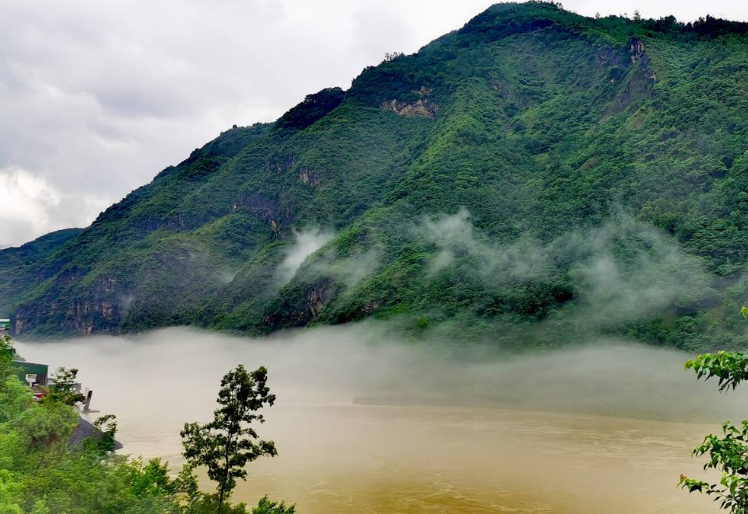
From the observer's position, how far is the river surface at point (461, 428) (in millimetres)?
48781

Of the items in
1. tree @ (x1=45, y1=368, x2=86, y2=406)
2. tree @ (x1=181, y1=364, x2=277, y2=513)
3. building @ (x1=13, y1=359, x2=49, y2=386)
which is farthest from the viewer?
building @ (x1=13, y1=359, x2=49, y2=386)

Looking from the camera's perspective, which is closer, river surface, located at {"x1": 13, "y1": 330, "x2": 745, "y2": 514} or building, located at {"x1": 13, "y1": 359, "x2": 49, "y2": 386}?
river surface, located at {"x1": 13, "y1": 330, "x2": 745, "y2": 514}

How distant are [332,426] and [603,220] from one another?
73.5m

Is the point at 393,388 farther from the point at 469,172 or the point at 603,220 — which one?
the point at 469,172

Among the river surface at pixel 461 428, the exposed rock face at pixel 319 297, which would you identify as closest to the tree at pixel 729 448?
the river surface at pixel 461 428

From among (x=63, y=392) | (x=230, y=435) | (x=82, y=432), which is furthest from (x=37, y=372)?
(x=230, y=435)

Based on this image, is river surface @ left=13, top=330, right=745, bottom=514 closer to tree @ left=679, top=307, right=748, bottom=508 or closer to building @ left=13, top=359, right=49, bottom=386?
building @ left=13, top=359, right=49, bottom=386

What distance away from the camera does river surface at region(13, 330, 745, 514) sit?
48781 millimetres

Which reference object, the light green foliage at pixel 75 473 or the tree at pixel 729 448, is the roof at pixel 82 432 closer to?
the light green foliage at pixel 75 473

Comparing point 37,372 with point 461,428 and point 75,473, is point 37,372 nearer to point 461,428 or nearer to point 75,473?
point 75,473

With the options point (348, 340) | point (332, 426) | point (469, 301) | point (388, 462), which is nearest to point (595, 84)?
point (469, 301)

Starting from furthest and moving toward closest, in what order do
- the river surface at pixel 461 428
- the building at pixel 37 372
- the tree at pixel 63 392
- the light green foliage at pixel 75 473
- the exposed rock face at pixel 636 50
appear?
the exposed rock face at pixel 636 50, the building at pixel 37 372, the river surface at pixel 461 428, the tree at pixel 63 392, the light green foliage at pixel 75 473

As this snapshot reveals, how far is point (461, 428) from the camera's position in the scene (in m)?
80.2

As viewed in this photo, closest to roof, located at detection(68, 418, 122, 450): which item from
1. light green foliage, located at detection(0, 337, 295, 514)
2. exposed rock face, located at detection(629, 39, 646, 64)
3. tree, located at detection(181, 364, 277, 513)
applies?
light green foliage, located at detection(0, 337, 295, 514)
